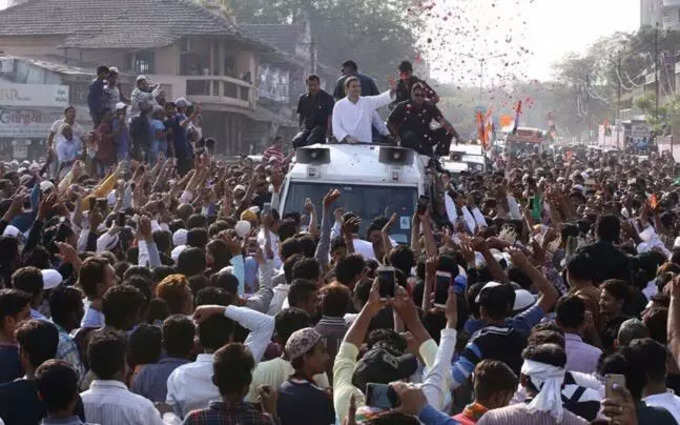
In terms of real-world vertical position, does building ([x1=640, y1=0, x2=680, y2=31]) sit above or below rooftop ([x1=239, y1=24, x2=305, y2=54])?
above

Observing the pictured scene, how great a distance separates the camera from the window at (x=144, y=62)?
45.9 metres

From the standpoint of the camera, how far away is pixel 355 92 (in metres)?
15.2

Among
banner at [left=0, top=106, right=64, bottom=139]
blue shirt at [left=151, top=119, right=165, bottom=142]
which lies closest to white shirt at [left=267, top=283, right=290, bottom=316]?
blue shirt at [left=151, top=119, right=165, bottom=142]

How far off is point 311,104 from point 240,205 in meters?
2.15

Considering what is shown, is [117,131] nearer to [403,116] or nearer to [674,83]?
[403,116]

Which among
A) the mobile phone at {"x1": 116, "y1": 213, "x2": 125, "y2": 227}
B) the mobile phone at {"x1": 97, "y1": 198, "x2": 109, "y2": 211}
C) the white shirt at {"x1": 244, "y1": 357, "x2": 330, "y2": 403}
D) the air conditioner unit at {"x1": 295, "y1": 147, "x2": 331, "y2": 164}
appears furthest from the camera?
the air conditioner unit at {"x1": 295, "y1": 147, "x2": 331, "y2": 164}

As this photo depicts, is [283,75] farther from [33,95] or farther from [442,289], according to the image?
[442,289]

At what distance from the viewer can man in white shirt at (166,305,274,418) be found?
6.34 metres

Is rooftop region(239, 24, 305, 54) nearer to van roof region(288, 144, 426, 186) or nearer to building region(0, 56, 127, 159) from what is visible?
building region(0, 56, 127, 159)

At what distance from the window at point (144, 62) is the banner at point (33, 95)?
6011 mm

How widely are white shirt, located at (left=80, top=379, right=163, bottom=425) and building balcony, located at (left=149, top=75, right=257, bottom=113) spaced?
39.1m

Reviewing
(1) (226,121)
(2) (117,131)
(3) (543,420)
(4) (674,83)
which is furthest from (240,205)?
(4) (674,83)

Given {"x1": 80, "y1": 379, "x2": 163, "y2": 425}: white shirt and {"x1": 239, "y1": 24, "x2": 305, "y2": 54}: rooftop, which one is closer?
{"x1": 80, "y1": 379, "x2": 163, "y2": 425}: white shirt

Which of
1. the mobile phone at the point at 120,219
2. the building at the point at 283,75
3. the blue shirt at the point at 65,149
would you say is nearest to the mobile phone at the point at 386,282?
the mobile phone at the point at 120,219
